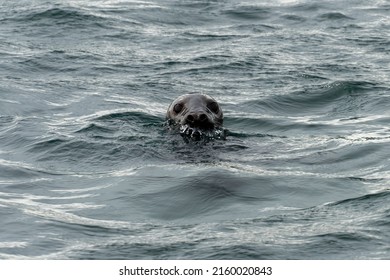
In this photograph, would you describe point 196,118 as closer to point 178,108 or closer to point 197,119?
point 197,119

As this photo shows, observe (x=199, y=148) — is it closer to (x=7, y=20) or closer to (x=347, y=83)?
(x=347, y=83)

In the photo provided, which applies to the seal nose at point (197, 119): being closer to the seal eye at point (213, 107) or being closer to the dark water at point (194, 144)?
the dark water at point (194, 144)

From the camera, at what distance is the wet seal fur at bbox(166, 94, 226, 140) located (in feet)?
42.5

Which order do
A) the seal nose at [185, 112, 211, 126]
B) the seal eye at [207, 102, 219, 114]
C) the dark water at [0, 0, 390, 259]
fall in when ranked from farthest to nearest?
the seal eye at [207, 102, 219, 114] → the seal nose at [185, 112, 211, 126] → the dark water at [0, 0, 390, 259]

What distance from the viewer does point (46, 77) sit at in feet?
58.2

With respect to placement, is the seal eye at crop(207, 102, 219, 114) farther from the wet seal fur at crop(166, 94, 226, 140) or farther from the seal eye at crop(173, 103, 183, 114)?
the seal eye at crop(173, 103, 183, 114)

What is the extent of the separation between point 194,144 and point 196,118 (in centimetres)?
40

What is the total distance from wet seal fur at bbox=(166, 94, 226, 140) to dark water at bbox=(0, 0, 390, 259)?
183mm

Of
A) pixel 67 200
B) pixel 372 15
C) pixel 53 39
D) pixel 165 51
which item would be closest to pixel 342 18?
pixel 372 15

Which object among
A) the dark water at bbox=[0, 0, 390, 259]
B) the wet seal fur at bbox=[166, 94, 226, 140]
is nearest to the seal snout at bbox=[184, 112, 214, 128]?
the wet seal fur at bbox=[166, 94, 226, 140]

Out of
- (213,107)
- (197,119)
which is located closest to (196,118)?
(197,119)

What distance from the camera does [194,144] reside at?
12664mm

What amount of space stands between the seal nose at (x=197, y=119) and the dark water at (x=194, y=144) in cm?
28

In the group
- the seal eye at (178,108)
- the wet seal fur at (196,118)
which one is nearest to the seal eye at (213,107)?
the wet seal fur at (196,118)
